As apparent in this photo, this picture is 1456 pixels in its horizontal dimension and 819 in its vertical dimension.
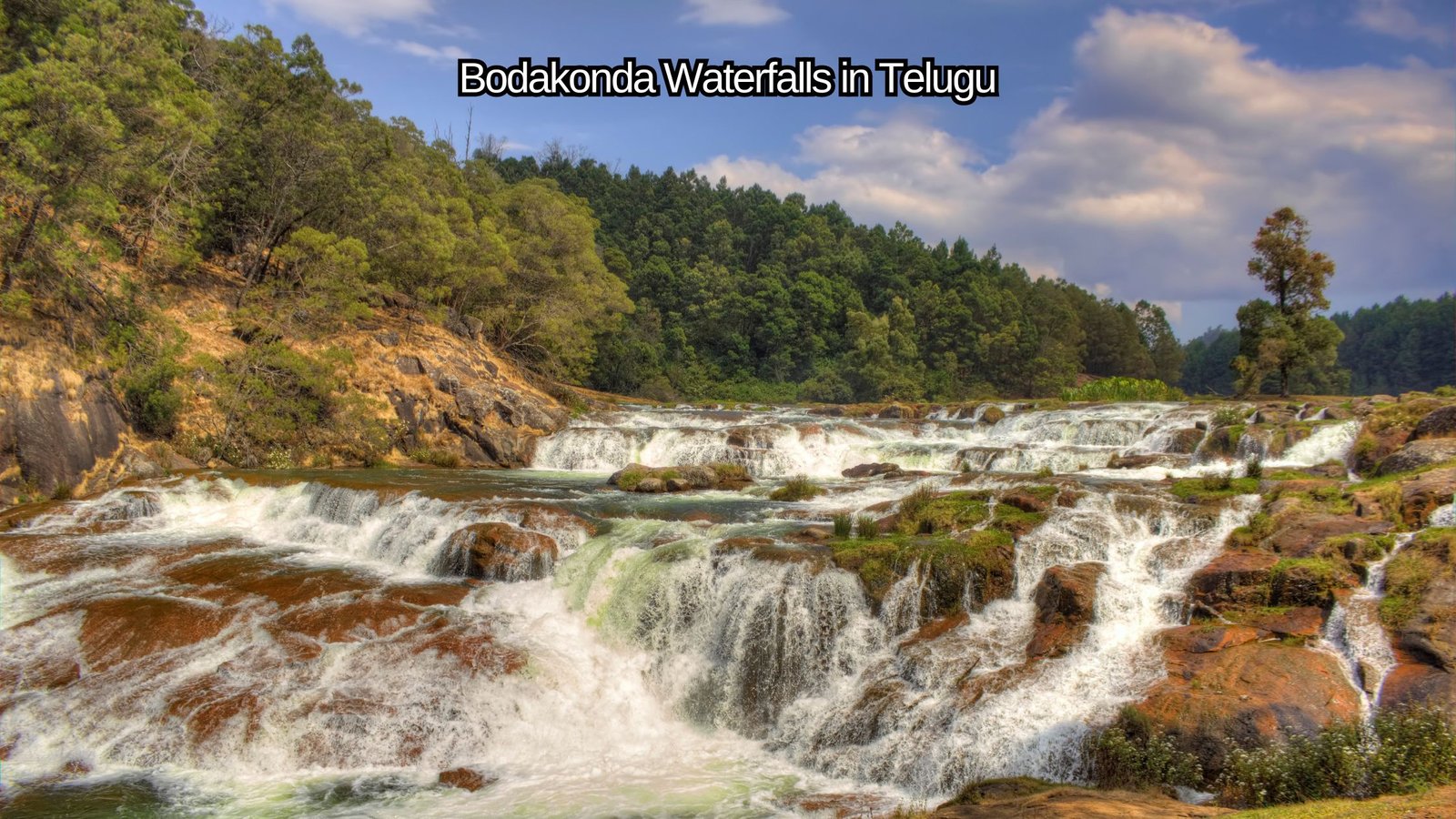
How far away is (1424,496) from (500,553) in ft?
42.0

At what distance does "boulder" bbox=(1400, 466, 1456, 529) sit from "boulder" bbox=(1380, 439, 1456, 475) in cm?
161

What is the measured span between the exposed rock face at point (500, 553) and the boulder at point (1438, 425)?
48.5 ft

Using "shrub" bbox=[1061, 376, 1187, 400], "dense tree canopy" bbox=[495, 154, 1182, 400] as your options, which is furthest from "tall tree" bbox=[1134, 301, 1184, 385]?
"shrub" bbox=[1061, 376, 1187, 400]

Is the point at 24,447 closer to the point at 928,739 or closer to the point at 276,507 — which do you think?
the point at 276,507

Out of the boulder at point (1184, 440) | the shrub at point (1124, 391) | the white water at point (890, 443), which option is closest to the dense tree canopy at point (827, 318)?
the shrub at point (1124, 391)

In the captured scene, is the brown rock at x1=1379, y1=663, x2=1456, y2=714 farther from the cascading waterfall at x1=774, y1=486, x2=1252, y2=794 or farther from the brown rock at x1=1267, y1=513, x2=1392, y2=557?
the brown rock at x1=1267, y1=513, x2=1392, y2=557

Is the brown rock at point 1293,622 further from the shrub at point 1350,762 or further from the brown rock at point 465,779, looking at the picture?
the brown rock at point 465,779

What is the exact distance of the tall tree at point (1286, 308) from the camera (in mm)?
26156

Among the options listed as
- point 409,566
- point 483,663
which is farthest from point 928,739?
point 409,566

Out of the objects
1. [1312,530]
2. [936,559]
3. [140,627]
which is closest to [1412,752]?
[1312,530]

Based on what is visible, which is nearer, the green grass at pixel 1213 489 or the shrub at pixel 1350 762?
the shrub at pixel 1350 762

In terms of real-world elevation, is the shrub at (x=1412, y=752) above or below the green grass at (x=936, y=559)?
below

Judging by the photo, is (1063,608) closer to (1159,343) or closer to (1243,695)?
(1243,695)

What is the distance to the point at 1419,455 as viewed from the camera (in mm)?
11641
